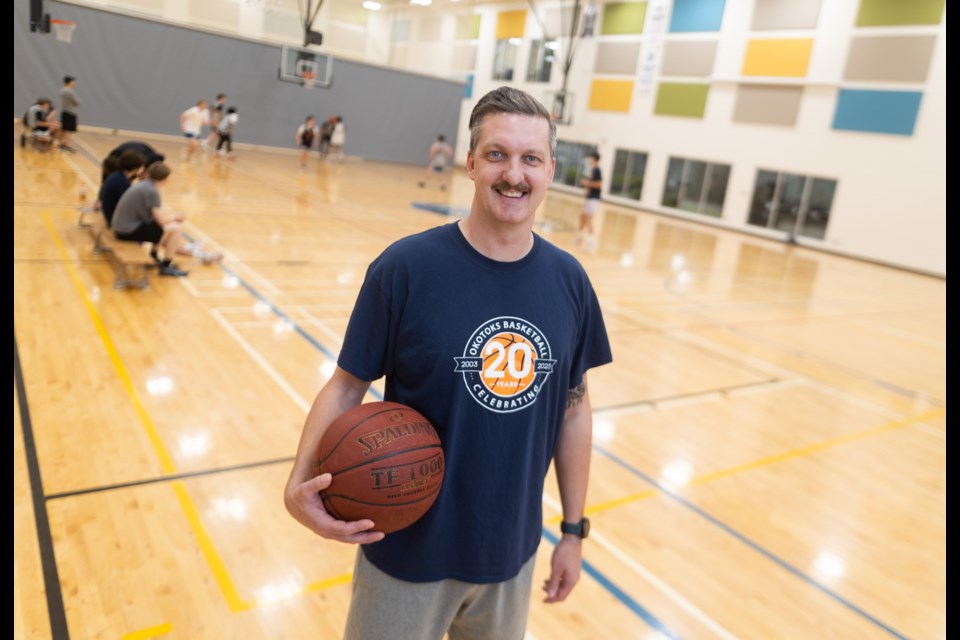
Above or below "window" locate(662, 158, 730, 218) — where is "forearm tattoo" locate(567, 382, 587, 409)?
below

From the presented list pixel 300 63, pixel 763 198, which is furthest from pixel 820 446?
pixel 300 63

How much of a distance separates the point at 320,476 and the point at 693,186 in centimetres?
2300

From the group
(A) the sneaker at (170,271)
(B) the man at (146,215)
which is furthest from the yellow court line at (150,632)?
(A) the sneaker at (170,271)

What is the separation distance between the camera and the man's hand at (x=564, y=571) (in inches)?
77.9

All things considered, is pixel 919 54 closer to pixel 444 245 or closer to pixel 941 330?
pixel 941 330

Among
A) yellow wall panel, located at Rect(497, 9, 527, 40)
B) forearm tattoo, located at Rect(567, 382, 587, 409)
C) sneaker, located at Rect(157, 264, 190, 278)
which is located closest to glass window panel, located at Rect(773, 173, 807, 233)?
yellow wall panel, located at Rect(497, 9, 527, 40)

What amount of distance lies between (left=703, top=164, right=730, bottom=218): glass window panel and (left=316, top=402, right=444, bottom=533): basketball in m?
22.0

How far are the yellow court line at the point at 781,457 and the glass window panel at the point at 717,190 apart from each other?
1608 centimetres

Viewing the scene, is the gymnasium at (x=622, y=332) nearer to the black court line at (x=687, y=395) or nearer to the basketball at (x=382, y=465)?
the black court line at (x=687, y=395)

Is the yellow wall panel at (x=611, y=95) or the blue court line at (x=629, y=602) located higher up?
the yellow wall panel at (x=611, y=95)

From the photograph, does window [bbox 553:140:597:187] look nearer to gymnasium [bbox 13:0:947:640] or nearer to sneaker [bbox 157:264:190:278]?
gymnasium [bbox 13:0:947:640]

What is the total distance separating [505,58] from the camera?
2931 centimetres

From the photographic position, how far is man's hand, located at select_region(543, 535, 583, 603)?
198cm

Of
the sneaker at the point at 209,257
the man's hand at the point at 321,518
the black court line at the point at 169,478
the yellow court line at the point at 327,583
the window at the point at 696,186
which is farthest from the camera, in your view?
the window at the point at 696,186
